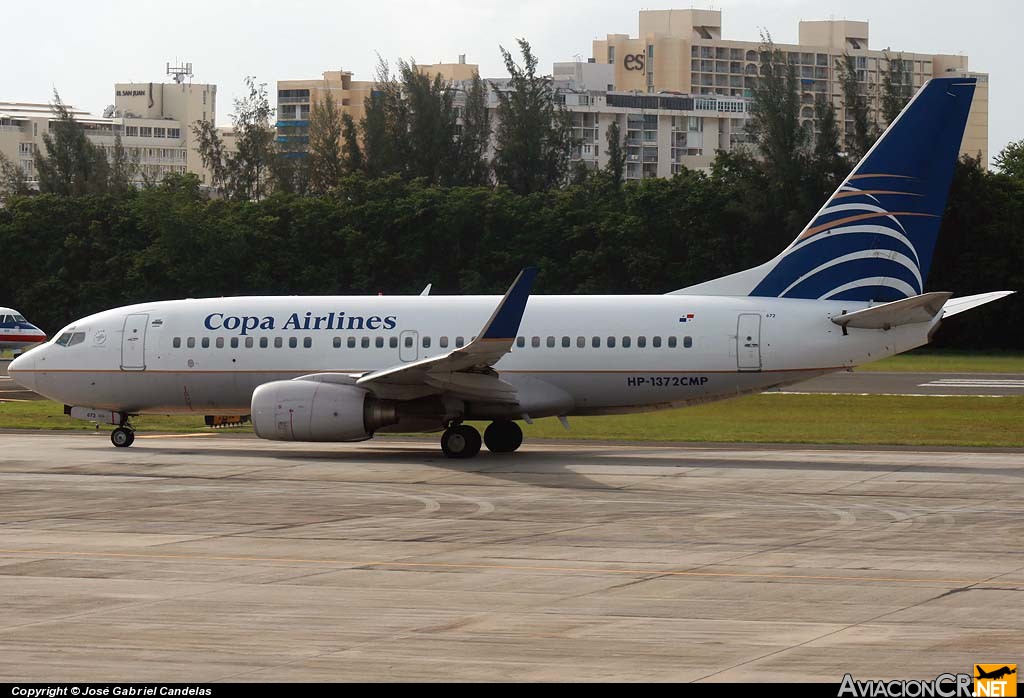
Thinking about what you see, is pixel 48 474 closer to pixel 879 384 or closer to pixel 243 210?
pixel 879 384

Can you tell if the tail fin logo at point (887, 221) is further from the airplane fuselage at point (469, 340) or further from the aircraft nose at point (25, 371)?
the aircraft nose at point (25, 371)

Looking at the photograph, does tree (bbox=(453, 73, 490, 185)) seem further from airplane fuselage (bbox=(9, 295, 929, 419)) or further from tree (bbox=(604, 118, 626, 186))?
airplane fuselage (bbox=(9, 295, 929, 419))

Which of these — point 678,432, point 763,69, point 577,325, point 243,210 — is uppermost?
point 763,69

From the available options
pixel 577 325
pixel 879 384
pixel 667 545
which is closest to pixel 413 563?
pixel 667 545

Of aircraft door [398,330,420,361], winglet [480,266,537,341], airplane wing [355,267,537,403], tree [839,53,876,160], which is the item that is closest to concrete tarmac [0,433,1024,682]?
airplane wing [355,267,537,403]

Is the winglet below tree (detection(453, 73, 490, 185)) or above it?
below

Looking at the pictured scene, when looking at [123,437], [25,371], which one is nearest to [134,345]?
[123,437]

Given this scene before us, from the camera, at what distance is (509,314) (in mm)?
27188

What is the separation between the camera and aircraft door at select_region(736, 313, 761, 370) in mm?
29578

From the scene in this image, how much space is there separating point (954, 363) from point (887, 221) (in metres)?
40.0

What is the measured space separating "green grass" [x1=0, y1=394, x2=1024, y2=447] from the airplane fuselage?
4708 mm

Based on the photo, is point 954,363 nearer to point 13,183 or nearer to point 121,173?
point 121,173

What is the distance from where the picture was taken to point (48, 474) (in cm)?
2727

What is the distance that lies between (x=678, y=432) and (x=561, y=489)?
11702mm
